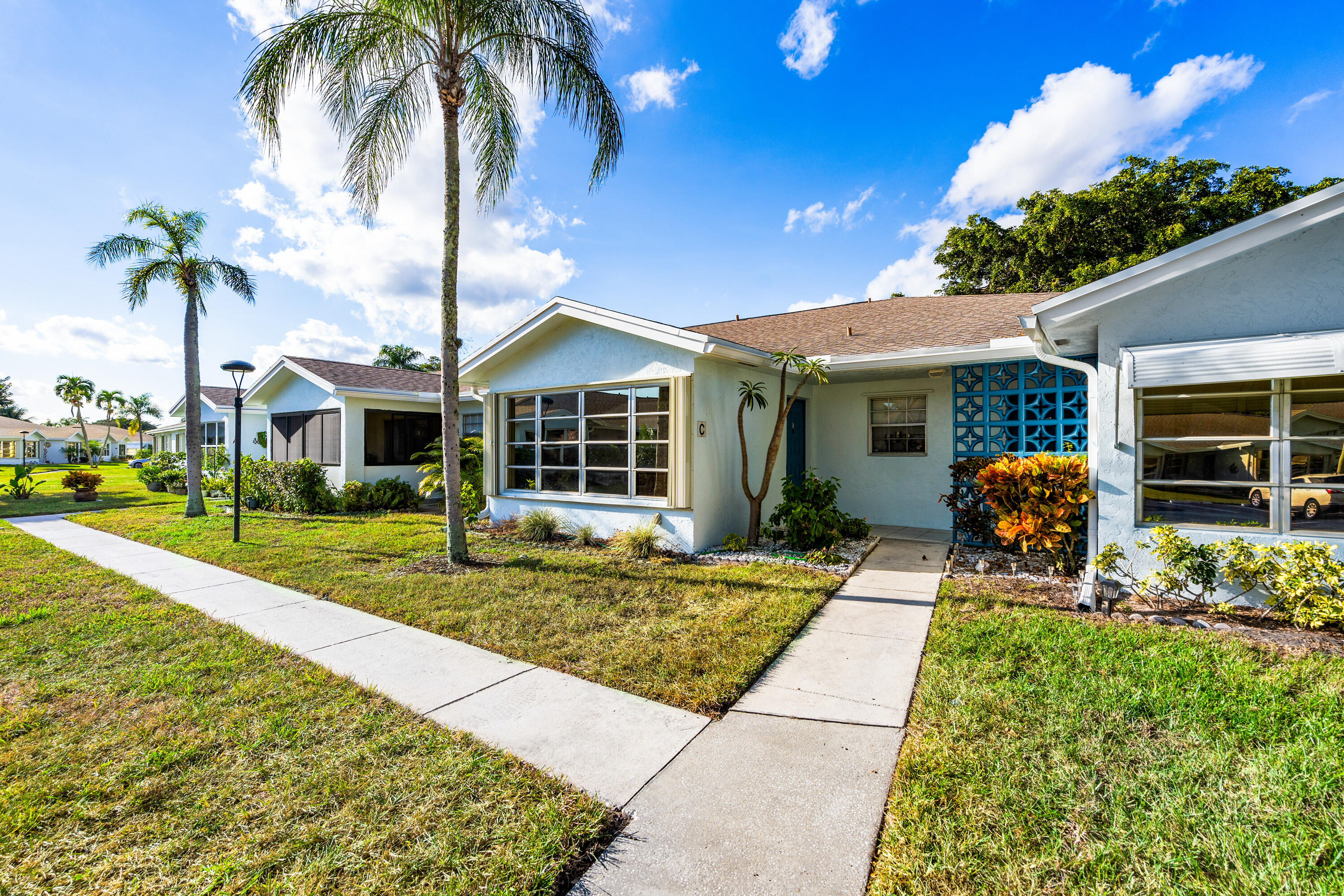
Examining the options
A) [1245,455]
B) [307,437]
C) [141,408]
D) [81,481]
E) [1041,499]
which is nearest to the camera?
[1245,455]

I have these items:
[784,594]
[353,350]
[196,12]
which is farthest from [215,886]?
[353,350]

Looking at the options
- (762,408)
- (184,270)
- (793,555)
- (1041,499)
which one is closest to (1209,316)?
(1041,499)

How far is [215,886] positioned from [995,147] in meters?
16.6

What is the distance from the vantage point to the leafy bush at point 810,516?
7.91 meters

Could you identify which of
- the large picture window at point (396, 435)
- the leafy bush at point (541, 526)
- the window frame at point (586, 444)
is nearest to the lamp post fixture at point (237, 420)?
the large picture window at point (396, 435)

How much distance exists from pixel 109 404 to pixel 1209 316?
8839 cm

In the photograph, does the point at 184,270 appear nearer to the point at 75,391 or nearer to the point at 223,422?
the point at 223,422

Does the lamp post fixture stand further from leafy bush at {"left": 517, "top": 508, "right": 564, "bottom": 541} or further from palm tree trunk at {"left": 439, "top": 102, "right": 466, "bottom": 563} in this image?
leafy bush at {"left": 517, "top": 508, "right": 564, "bottom": 541}

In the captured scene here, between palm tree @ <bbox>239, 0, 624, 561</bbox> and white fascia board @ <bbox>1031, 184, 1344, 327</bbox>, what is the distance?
622 centimetres

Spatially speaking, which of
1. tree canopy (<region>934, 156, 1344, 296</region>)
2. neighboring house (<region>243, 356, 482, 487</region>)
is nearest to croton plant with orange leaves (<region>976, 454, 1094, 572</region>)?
neighboring house (<region>243, 356, 482, 487</region>)

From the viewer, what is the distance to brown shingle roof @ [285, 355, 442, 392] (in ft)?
45.0

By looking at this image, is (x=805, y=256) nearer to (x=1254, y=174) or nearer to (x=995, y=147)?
(x=995, y=147)

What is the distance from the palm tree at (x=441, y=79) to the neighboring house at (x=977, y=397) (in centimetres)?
228

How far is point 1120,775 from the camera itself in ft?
8.69
